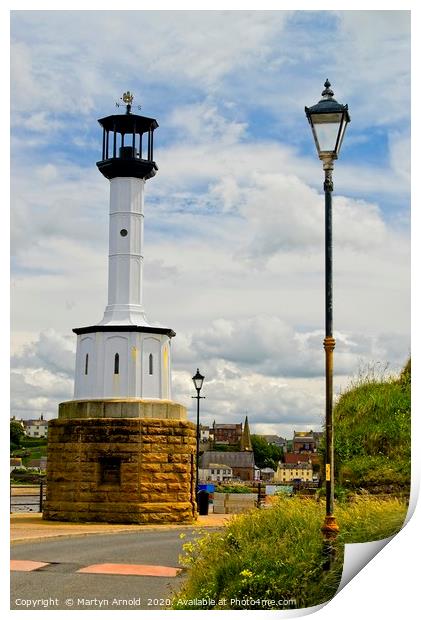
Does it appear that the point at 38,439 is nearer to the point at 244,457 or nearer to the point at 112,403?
the point at 112,403

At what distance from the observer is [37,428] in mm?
22875

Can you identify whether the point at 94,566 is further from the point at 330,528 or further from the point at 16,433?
the point at 16,433

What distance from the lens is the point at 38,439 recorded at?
24.1m

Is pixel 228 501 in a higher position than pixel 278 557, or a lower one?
lower

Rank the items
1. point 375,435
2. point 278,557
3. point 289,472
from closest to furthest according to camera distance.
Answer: point 278,557 < point 375,435 < point 289,472

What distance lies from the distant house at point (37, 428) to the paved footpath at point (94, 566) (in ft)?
7.69

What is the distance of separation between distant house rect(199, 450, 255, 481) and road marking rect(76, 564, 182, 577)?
3634 centimetres

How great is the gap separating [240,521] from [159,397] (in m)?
11.2

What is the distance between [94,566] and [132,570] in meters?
0.71

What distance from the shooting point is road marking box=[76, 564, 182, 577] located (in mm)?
13625

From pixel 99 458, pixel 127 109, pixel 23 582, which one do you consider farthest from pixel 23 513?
pixel 23 582

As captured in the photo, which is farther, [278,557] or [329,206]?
[278,557]

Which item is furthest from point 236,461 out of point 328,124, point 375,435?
point 328,124

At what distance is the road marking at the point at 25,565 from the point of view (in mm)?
13920
